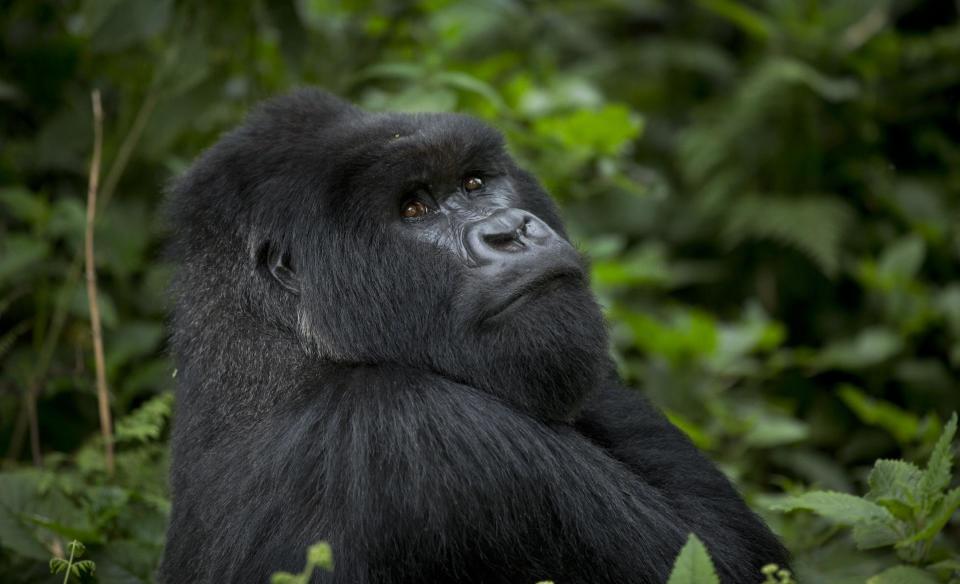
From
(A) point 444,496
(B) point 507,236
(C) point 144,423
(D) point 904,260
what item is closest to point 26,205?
(C) point 144,423

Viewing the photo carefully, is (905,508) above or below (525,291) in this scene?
below

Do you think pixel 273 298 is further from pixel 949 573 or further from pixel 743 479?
pixel 743 479

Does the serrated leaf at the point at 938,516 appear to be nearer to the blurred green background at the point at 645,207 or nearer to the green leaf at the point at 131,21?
the blurred green background at the point at 645,207

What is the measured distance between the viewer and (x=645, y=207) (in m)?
7.11

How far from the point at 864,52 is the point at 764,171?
3.11ft

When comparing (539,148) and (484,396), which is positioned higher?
(539,148)

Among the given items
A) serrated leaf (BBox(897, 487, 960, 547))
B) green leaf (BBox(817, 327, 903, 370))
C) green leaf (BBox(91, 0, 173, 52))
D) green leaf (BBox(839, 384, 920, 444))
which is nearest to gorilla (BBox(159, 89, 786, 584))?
serrated leaf (BBox(897, 487, 960, 547))

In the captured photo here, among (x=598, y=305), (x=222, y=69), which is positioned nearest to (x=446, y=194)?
(x=598, y=305)

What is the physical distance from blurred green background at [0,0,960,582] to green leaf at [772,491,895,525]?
0.02 metres

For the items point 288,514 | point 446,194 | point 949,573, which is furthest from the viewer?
point 446,194

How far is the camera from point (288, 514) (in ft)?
8.79

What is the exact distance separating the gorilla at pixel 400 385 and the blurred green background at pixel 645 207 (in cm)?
47

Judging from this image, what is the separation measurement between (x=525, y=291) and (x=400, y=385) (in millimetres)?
406

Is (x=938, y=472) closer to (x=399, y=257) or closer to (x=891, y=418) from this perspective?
(x=399, y=257)
